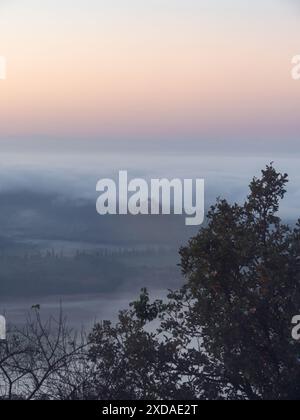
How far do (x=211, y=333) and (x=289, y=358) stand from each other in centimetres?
94

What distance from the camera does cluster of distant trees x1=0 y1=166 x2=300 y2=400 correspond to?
1148 centimetres

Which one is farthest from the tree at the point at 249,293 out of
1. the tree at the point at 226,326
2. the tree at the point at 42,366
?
the tree at the point at 42,366

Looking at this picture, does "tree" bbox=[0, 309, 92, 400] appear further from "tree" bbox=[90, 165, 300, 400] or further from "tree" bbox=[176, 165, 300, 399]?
"tree" bbox=[176, 165, 300, 399]

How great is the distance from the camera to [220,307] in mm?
11711

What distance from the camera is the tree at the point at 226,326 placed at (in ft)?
37.8

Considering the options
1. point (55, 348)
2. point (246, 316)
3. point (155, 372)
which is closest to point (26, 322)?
point (55, 348)

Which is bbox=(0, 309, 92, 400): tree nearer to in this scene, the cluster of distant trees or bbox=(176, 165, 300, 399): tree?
the cluster of distant trees

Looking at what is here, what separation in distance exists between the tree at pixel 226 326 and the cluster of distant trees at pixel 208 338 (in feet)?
0.04

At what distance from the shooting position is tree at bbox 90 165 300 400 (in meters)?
11.5

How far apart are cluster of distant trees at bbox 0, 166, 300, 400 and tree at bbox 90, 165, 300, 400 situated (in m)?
0.01

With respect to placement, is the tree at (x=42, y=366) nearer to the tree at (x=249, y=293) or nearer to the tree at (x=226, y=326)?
the tree at (x=226, y=326)

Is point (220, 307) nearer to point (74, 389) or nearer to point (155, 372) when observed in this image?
point (155, 372)

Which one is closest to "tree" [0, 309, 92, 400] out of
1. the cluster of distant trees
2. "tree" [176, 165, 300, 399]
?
the cluster of distant trees

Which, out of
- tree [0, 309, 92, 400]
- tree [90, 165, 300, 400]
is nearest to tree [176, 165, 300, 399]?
tree [90, 165, 300, 400]
